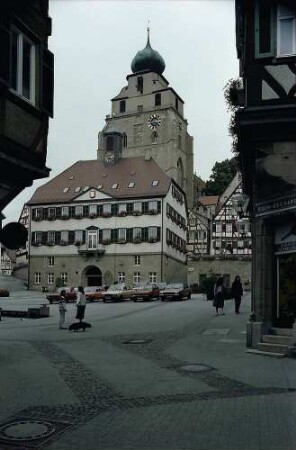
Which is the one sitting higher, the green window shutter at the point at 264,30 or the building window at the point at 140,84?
the building window at the point at 140,84

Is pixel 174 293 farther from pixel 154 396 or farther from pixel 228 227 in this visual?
pixel 228 227

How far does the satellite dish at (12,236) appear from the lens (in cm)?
1344

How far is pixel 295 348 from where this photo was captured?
14.1 meters

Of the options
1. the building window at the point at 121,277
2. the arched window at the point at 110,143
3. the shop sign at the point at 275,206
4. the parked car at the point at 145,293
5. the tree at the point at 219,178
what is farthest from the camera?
the tree at the point at 219,178

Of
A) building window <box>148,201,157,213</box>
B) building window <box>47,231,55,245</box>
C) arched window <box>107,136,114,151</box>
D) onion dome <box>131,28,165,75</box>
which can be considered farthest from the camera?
onion dome <box>131,28,165,75</box>

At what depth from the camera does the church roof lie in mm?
72219

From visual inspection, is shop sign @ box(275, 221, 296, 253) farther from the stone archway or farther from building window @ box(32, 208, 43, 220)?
building window @ box(32, 208, 43, 220)

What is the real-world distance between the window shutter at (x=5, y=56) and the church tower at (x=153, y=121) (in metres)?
88.5

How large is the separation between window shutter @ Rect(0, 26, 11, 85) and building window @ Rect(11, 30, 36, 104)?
2.46ft

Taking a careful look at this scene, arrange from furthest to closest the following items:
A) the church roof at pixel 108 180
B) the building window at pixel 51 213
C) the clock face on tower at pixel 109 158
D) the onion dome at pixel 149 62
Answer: the onion dome at pixel 149 62 → the clock face on tower at pixel 109 158 → the building window at pixel 51 213 → the church roof at pixel 108 180

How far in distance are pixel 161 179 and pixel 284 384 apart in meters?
63.2

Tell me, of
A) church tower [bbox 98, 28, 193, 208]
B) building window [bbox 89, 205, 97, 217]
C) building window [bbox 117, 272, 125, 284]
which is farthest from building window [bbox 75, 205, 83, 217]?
church tower [bbox 98, 28, 193, 208]

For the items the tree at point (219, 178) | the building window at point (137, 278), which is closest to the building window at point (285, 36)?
the building window at point (137, 278)

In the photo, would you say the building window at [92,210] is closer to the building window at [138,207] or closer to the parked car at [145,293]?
the building window at [138,207]
